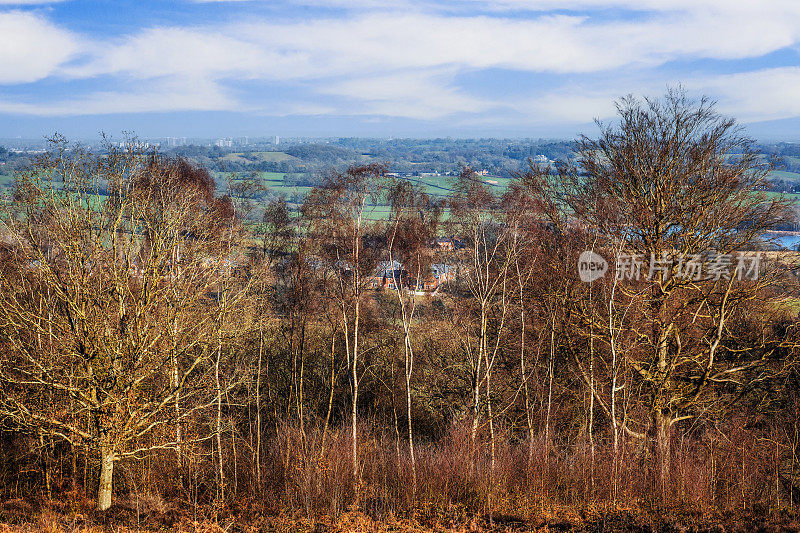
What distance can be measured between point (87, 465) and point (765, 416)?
2115cm

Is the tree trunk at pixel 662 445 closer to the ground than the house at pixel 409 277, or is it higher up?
closer to the ground

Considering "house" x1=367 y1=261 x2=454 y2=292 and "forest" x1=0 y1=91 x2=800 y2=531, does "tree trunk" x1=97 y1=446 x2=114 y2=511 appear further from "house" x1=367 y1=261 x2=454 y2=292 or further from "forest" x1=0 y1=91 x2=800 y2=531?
"house" x1=367 y1=261 x2=454 y2=292

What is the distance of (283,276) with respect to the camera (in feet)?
83.5

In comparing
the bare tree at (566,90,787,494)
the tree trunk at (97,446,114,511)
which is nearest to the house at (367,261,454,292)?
the bare tree at (566,90,787,494)

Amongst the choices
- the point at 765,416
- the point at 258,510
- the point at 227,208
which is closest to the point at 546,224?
the point at 765,416

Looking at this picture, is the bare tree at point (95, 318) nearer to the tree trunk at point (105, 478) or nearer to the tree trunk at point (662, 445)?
the tree trunk at point (105, 478)

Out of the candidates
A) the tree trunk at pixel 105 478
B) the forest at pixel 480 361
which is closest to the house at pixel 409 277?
the forest at pixel 480 361

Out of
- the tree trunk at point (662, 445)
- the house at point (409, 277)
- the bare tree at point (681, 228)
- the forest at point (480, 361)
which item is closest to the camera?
the tree trunk at point (662, 445)

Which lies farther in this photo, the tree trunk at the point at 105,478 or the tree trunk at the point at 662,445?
the tree trunk at the point at 105,478

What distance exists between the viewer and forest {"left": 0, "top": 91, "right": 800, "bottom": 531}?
496 inches

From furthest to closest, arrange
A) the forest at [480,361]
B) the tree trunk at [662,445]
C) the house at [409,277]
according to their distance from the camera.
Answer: the house at [409,277] → the forest at [480,361] → the tree trunk at [662,445]

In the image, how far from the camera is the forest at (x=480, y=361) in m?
12.6

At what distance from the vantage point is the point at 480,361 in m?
15.2

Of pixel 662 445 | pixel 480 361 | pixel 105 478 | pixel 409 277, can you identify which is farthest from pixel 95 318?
pixel 662 445
